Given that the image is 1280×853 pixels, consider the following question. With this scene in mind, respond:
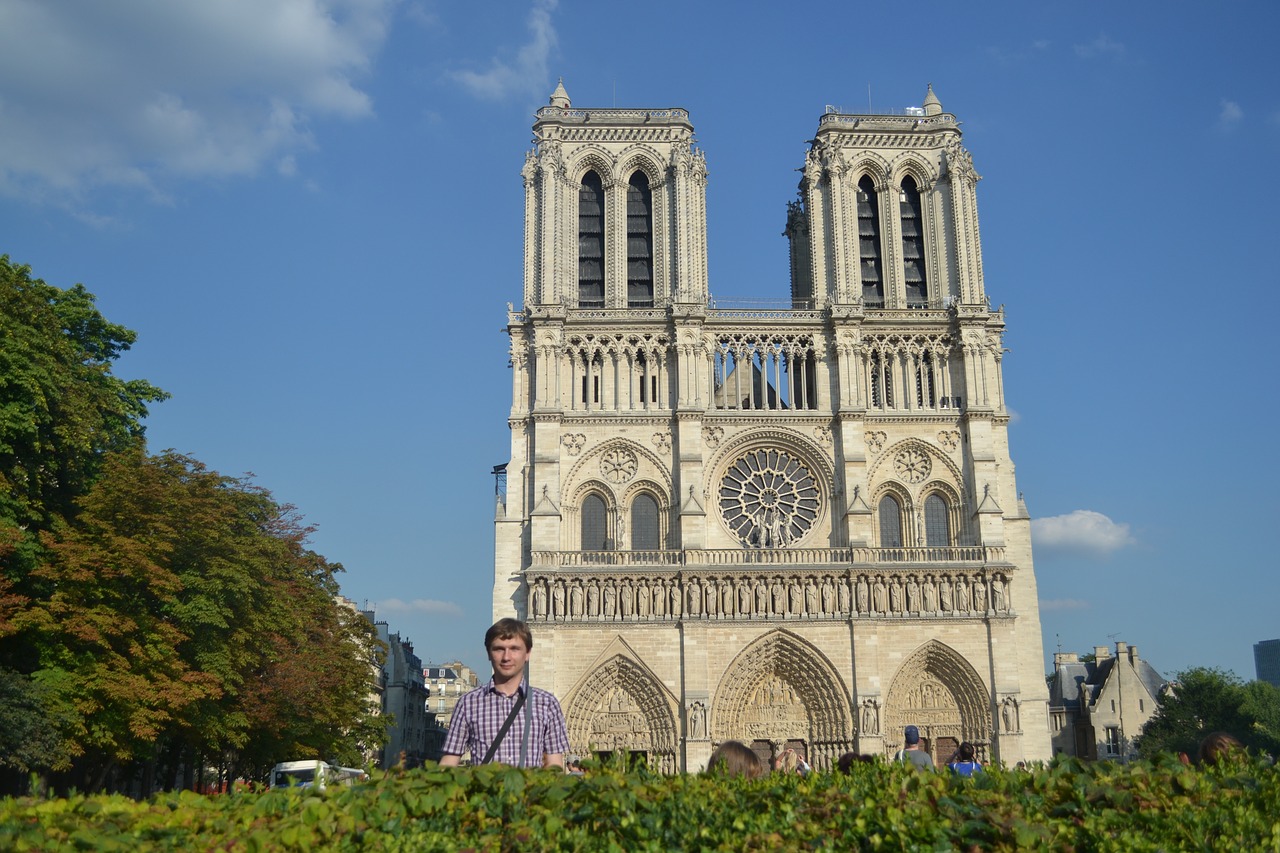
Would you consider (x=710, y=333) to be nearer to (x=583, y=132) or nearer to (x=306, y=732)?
(x=583, y=132)

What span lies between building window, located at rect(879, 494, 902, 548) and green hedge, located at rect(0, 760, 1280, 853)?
3320cm

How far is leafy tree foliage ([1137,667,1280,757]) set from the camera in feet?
149

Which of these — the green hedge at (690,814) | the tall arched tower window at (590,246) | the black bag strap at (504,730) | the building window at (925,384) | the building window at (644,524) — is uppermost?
the tall arched tower window at (590,246)

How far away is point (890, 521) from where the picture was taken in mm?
39656

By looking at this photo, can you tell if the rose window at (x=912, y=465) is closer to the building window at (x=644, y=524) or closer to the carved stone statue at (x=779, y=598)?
the carved stone statue at (x=779, y=598)

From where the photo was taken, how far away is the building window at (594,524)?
127 feet

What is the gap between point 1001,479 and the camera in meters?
39.8

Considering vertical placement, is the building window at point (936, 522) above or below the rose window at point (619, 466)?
below

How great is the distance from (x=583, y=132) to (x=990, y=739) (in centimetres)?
2364

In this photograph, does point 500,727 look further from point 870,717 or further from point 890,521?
point 890,521

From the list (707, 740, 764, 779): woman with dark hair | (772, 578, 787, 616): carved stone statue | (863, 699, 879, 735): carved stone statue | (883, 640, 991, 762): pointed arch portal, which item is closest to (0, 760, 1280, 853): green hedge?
(707, 740, 764, 779): woman with dark hair

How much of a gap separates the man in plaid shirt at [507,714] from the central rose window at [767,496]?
1237 inches

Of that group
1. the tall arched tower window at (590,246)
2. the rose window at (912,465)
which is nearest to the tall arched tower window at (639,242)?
the tall arched tower window at (590,246)

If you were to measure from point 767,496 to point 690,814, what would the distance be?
33576 mm
